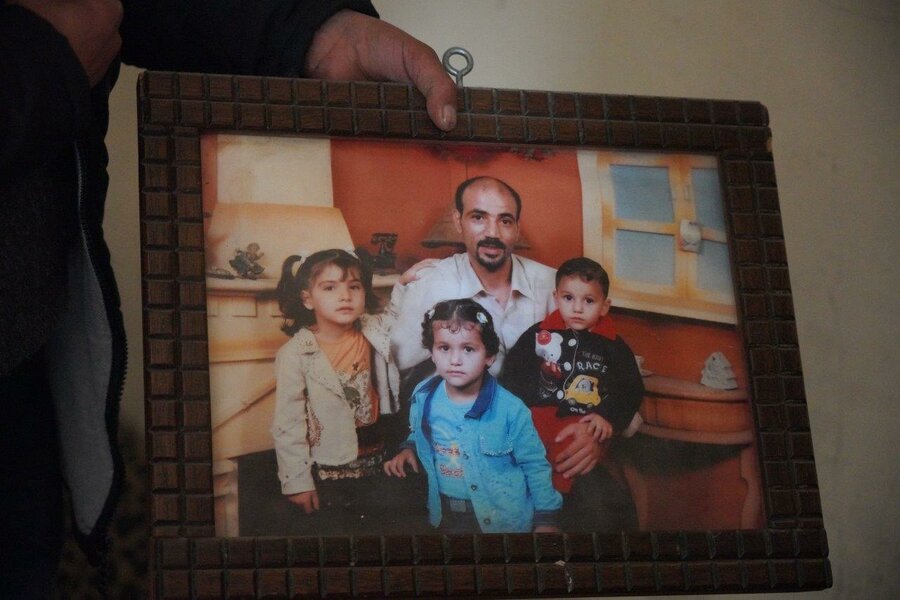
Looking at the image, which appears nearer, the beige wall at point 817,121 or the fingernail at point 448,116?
the fingernail at point 448,116

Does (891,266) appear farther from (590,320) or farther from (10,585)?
(10,585)

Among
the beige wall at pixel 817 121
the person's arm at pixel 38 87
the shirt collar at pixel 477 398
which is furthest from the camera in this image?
the beige wall at pixel 817 121

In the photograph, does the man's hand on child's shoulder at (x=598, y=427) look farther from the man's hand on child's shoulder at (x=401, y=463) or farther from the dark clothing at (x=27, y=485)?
the dark clothing at (x=27, y=485)

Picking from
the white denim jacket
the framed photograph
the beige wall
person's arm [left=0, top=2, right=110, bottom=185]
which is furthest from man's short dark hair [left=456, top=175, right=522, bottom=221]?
the beige wall

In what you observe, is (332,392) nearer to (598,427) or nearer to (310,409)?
(310,409)

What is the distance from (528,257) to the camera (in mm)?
700

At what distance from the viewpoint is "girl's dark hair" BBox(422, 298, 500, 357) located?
67 cm

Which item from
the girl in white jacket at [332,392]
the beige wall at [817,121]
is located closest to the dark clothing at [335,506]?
the girl in white jacket at [332,392]

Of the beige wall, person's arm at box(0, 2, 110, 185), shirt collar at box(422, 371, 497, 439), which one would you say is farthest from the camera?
the beige wall

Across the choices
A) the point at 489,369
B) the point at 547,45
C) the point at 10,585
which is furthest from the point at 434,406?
the point at 547,45

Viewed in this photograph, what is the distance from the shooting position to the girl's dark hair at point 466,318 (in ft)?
2.21

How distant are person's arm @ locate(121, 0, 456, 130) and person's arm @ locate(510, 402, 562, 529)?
9.4 inches

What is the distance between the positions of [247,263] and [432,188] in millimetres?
128

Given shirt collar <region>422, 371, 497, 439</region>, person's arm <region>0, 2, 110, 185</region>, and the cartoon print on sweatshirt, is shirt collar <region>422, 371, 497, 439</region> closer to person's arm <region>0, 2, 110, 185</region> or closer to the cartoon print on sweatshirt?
the cartoon print on sweatshirt
